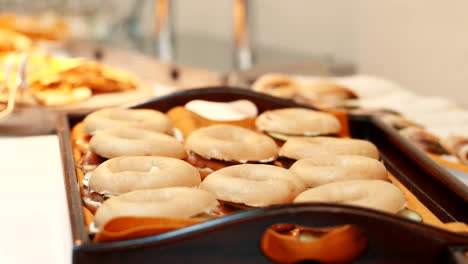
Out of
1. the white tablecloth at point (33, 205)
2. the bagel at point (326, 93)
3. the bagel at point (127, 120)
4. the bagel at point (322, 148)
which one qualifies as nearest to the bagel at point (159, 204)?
the white tablecloth at point (33, 205)

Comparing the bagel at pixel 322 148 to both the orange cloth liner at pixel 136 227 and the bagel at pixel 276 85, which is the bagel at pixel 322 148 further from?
the bagel at pixel 276 85

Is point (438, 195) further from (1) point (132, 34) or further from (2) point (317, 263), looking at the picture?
(1) point (132, 34)

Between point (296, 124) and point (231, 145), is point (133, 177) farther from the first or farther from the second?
point (296, 124)

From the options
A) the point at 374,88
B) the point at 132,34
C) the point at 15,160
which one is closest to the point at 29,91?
the point at 15,160

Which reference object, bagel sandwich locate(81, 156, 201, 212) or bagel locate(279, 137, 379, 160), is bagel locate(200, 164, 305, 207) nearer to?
bagel sandwich locate(81, 156, 201, 212)

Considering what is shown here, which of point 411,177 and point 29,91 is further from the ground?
point 29,91

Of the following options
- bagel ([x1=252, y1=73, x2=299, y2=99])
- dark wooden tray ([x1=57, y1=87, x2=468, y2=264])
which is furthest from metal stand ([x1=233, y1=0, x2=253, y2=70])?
dark wooden tray ([x1=57, y1=87, x2=468, y2=264])

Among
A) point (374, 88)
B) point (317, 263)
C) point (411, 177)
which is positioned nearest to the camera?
point (317, 263)
